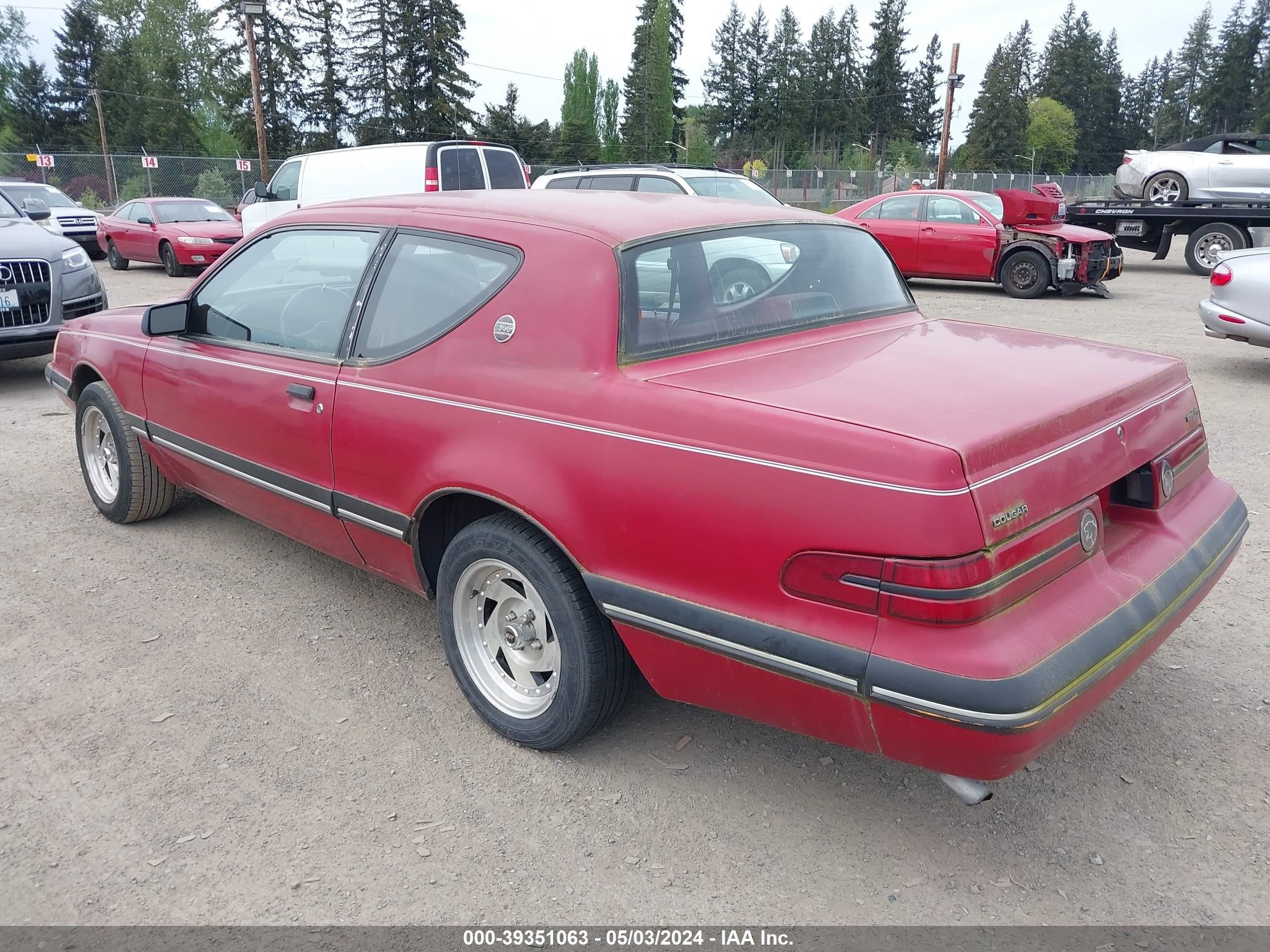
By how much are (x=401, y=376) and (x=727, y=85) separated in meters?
103

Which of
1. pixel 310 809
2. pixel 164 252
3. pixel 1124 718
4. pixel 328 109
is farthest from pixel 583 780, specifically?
pixel 328 109

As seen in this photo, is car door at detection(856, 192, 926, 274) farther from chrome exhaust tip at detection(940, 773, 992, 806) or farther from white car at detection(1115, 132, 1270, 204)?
chrome exhaust tip at detection(940, 773, 992, 806)

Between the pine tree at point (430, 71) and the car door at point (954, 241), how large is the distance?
46618 mm

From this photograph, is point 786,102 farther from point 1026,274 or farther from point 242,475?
point 242,475

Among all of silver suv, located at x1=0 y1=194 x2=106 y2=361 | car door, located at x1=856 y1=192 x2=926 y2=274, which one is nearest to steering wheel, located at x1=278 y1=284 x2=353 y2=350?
silver suv, located at x1=0 y1=194 x2=106 y2=361

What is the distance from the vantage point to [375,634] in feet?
12.2

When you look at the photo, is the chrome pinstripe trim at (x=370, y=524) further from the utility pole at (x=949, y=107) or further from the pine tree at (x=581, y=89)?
the pine tree at (x=581, y=89)

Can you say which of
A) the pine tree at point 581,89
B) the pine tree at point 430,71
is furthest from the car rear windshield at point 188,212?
the pine tree at point 581,89

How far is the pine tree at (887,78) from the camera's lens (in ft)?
294

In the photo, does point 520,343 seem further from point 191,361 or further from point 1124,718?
point 1124,718

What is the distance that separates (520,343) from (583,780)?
4.31 ft

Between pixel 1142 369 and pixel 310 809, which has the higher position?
pixel 1142 369

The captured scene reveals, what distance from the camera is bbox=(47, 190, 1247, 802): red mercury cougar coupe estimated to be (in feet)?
6.80

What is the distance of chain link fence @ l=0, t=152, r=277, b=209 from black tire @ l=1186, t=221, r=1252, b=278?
91.6ft
